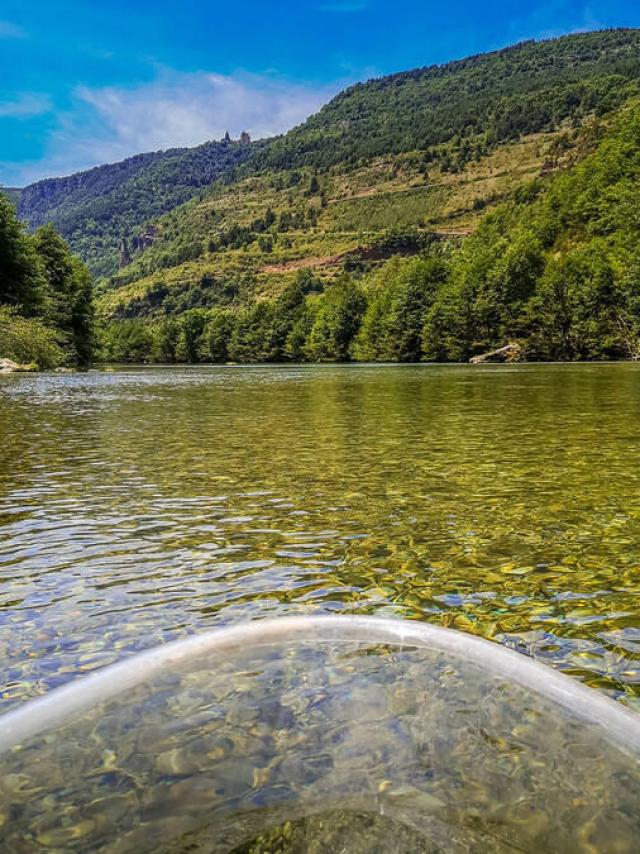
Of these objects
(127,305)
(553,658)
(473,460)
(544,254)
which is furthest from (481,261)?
(127,305)

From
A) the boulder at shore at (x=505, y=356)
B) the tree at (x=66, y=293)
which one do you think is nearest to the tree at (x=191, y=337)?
A: the tree at (x=66, y=293)

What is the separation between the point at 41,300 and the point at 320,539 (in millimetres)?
55041

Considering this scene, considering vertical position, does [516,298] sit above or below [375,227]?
below

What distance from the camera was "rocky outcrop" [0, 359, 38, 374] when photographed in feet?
144

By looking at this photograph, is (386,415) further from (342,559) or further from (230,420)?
(342,559)

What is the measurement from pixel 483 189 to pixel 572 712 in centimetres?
19251

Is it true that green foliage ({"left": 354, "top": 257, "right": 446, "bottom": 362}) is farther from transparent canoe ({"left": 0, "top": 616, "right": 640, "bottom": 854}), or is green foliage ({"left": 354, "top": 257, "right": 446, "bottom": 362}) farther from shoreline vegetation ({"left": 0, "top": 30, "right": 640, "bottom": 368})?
transparent canoe ({"left": 0, "top": 616, "right": 640, "bottom": 854})

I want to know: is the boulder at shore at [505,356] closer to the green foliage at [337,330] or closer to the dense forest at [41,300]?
the green foliage at [337,330]

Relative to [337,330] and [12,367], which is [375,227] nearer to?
[337,330]

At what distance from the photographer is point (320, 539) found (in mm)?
6090

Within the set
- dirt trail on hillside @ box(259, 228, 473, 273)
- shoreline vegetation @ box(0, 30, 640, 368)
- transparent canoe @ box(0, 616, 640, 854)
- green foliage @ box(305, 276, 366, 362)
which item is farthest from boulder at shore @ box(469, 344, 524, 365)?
dirt trail on hillside @ box(259, 228, 473, 273)

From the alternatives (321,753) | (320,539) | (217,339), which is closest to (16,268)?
(320,539)

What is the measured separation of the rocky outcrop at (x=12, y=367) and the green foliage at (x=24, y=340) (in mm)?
853

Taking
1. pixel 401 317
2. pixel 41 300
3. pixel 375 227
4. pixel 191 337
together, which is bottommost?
pixel 191 337
